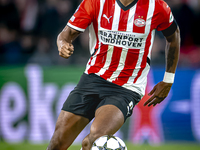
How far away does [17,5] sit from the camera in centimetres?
812

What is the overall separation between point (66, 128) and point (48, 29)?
4811 mm

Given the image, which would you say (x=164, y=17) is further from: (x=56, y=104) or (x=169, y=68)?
(x=56, y=104)

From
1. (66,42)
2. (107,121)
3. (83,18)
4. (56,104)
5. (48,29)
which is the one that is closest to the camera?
(107,121)

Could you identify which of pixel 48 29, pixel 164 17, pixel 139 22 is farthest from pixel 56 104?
pixel 164 17

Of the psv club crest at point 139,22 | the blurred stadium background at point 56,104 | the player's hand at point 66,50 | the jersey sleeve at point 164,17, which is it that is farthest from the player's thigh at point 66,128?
the blurred stadium background at point 56,104

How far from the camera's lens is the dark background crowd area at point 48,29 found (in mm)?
7418

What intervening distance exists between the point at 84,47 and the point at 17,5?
2088 mm

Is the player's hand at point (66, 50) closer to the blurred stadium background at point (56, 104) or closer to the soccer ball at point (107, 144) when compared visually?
the soccer ball at point (107, 144)

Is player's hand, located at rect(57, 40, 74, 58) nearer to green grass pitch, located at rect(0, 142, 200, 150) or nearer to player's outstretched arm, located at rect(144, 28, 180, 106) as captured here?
player's outstretched arm, located at rect(144, 28, 180, 106)

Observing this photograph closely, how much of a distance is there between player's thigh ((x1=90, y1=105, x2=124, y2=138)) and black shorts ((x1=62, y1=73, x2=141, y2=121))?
0.17 metres

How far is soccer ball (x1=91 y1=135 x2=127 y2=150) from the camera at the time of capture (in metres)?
2.98

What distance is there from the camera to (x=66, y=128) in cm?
350

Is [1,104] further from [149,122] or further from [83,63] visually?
[149,122]

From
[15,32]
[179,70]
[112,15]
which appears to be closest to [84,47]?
[15,32]
